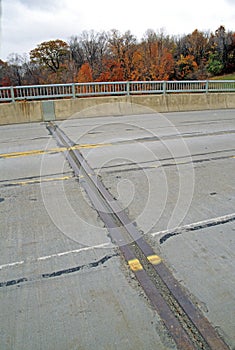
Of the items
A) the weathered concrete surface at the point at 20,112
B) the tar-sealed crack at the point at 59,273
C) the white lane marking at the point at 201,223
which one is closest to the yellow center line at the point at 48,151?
the white lane marking at the point at 201,223

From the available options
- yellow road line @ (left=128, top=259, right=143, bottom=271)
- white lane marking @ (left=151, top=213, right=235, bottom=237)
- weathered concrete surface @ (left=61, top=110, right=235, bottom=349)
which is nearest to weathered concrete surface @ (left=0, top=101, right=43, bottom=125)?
weathered concrete surface @ (left=61, top=110, right=235, bottom=349)

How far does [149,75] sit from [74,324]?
41.2 m

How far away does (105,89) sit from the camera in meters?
13.1

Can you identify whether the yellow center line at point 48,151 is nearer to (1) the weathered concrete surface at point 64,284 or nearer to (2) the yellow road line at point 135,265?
(1) the weathered concrete surface at point 64,284

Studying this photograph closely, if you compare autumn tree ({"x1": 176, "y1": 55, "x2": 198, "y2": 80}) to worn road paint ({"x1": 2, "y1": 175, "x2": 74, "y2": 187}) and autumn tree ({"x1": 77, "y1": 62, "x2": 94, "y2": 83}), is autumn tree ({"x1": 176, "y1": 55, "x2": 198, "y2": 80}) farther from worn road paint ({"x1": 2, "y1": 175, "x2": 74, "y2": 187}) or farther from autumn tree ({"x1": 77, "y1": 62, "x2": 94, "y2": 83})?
worn road paint ({"x1": 2, "y1": 175, "x2": 74, "y2": 187})

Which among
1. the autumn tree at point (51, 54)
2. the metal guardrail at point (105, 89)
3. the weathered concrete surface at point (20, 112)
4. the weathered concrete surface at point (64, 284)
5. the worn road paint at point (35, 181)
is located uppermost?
the autumn tree at point (51, 54)

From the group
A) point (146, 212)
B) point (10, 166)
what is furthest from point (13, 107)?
point (146, 212)

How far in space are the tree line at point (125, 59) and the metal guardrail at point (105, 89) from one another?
23670mm

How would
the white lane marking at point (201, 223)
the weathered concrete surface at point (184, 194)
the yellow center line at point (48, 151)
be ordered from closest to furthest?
the weathered concrete surface at point (184, 194)
the white lane marking at point (201, 223)
the yellow center line at point (48, 151)

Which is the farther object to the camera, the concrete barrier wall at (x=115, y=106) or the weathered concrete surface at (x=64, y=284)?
the concrete barrier wall at (x=115, y=106)

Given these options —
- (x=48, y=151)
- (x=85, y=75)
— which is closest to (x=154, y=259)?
(x=48, y=151)

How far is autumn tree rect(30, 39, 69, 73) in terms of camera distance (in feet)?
153

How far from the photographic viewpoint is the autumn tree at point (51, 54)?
4665cm

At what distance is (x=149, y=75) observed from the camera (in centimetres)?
3978
